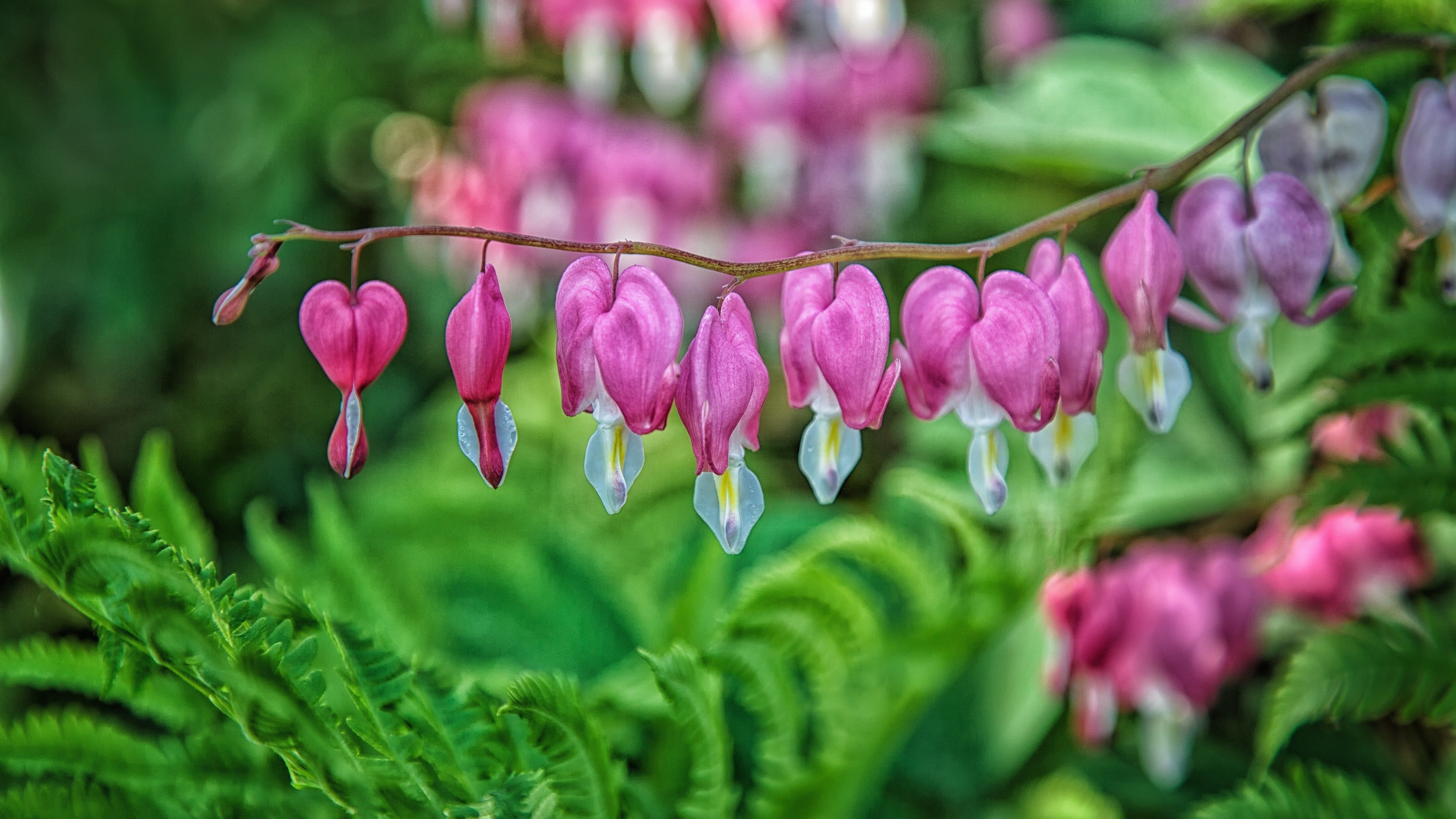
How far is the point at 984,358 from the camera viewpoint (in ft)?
1.76

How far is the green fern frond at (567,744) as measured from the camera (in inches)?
20.3

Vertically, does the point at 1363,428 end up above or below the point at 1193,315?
below

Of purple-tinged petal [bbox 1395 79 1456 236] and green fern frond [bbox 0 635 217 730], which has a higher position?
purple-tinged petal [bbox 1395 79 1456 236]

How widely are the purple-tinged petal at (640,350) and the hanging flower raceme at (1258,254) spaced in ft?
0.98

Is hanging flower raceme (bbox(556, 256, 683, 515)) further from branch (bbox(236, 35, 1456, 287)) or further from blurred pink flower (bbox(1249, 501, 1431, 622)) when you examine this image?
blurred pink flower (bbox(1249, 501, 1431, 622))

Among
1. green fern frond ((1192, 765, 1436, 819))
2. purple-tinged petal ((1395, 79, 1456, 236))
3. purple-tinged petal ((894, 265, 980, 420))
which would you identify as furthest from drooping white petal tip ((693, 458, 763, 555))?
purple-tinged petal ((1395, 79, 1456, 236))

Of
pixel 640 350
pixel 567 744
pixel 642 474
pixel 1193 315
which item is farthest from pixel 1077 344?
pixel 642 474

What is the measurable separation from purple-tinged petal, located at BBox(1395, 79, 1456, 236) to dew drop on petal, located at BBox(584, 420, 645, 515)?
47 cm

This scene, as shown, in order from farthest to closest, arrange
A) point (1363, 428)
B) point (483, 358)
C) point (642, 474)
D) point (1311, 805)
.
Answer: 1. point (642, 474)
2. point (1363, 428)
3. point (1311, 805)
4. point (483, 358)

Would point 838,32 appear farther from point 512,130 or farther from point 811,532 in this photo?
point 811,532

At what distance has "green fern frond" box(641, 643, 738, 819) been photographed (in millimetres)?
554

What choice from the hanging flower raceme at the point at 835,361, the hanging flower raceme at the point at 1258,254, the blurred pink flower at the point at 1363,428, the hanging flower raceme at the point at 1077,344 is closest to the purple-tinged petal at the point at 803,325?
the hanging flower raceme at the point at 835,361

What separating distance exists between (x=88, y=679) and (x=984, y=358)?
0.56m

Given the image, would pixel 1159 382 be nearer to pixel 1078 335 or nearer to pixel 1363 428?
pixel 1078 335
